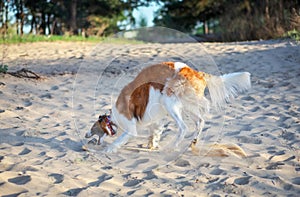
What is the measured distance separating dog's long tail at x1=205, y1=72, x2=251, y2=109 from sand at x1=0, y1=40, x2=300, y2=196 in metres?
0.13

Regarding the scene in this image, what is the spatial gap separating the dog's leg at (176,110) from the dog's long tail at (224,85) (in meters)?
0.54

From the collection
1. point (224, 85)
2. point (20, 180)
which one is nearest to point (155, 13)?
point (224, 85)

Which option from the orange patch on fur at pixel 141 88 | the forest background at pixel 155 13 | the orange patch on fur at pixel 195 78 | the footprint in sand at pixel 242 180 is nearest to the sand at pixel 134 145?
the footprint in sand at pixel 242 180

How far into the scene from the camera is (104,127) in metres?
4.62

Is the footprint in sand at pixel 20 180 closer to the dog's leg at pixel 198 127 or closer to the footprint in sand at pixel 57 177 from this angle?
the footprint in sand at pixel 57 177

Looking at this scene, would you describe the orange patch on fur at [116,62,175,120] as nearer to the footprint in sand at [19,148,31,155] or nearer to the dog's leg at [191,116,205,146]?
the dog's leg at [191,116,205,146]

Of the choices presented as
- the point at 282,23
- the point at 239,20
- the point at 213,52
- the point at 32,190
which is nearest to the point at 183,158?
the point at 32,190

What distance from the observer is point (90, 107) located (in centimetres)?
628

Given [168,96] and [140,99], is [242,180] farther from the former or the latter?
[140,99]

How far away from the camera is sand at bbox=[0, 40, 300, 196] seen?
3566 mm

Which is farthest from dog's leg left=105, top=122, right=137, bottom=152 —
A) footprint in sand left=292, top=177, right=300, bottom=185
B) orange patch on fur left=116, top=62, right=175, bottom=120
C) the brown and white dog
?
footprint in sand left=292, top=177, right=300, bottom=185

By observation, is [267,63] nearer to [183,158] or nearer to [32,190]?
[183,158]

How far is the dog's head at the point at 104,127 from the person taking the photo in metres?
4.60

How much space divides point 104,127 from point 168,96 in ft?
3.08
